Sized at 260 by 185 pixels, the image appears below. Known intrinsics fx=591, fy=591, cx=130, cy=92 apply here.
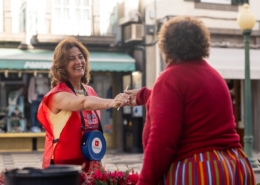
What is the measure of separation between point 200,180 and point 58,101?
166 centimetres

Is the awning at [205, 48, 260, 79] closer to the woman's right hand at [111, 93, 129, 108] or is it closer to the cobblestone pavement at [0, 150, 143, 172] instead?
the cobblestone pavement at [0, 150, 143, 172]

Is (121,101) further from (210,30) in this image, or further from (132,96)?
(210,30)

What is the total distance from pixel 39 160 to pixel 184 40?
12.1 m

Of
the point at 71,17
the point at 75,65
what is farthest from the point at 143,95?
the point at 71,17

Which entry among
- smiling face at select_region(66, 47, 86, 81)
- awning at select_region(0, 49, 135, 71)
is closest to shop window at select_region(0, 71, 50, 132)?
awning at select_region(0, 49, 135, 71)

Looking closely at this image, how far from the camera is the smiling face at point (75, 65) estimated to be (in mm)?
4773

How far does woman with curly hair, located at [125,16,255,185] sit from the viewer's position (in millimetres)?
3273

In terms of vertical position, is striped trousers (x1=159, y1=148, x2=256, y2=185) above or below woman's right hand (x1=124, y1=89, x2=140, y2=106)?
below

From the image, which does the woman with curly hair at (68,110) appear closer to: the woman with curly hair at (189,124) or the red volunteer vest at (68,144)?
the red volunteer vest at (68,144)

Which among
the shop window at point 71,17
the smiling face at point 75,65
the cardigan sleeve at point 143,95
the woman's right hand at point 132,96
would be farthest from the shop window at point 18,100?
the cardigan sleeve at point 143,95

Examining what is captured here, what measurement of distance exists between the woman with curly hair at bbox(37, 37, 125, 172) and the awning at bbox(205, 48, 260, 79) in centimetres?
1297

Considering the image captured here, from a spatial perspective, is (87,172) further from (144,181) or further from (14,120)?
(14,120)

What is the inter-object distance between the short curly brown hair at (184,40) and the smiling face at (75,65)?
56.7 inches

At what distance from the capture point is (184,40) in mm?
3412
